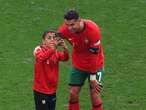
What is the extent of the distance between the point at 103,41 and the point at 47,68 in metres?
5.78

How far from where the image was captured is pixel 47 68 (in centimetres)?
845

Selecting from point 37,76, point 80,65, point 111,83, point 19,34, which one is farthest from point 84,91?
point 19,34

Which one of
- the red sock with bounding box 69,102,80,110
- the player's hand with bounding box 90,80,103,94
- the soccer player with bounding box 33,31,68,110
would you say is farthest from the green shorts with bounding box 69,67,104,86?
the soccer player with bounding box 33,31,68,110

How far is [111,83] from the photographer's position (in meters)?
11.4

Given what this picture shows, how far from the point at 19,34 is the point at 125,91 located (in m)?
4.22

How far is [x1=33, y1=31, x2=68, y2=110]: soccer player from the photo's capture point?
8375 mm

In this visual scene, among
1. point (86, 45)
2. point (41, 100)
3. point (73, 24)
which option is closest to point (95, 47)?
point (86, 45)

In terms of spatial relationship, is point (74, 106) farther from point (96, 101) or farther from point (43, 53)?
point (43, 53)

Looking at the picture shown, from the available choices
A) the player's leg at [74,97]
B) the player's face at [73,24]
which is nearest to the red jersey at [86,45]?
the player's face at [73,24]

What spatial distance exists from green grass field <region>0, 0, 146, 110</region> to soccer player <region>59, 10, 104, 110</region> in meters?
0.84

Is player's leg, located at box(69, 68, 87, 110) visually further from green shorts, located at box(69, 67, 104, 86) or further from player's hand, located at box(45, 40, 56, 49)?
player's hand, located at box(45, 40, 56, 49)

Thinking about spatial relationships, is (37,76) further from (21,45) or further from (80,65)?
(21,45)

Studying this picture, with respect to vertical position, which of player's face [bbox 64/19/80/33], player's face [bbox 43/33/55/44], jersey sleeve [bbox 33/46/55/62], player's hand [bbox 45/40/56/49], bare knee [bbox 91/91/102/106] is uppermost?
player's face [bbox 64/19/80/33]

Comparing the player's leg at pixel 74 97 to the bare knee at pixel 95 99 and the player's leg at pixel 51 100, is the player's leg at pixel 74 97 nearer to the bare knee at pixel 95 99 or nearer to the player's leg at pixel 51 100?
the bare knee at pixel 95 99
